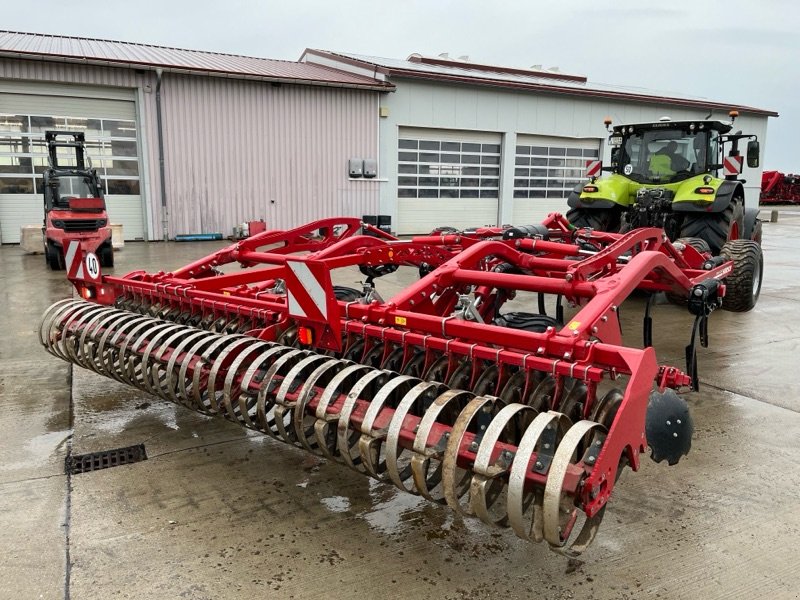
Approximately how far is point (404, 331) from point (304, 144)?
1158 cm

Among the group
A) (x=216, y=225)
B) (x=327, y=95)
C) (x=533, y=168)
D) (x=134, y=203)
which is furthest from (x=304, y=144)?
(x=533, y=168)

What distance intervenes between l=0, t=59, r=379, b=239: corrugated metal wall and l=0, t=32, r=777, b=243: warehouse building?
2 centimetres

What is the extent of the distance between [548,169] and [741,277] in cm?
1175

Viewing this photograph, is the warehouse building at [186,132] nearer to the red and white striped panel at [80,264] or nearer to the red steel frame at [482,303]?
the red steel frame at [482,303]

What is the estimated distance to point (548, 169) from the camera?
16703 mm

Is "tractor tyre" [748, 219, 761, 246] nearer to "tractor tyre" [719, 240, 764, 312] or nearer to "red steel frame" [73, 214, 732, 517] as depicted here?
"tractor tyre" [719, 240, 764, 312]

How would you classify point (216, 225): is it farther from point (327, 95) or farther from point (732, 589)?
point (732, 589)

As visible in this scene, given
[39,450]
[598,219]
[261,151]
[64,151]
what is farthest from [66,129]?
[39,450]

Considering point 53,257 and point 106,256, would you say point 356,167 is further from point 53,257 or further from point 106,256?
point 53,257

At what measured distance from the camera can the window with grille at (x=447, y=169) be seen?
590 inches

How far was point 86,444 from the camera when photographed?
3.34 meters

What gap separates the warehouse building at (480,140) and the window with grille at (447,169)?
23 mm

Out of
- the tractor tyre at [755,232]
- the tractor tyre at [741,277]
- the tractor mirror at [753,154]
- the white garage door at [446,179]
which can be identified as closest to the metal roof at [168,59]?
the white garage door at [446,179]

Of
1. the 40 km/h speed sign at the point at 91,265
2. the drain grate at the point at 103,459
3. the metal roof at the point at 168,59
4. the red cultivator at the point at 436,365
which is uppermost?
the metal roof at the point at 168,59
